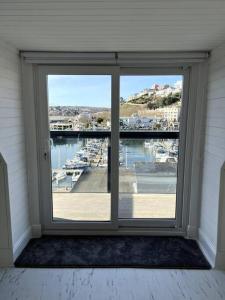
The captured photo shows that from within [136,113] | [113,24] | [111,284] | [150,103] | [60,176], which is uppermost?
[113,24]

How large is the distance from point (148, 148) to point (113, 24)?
1.58m

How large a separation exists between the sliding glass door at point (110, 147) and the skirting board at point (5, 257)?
0.69 meters

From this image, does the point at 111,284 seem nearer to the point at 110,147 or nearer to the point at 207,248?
the point at 207,248

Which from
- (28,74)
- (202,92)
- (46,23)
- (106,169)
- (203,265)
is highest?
(46,23)

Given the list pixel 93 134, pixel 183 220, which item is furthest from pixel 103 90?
pixel 183 220

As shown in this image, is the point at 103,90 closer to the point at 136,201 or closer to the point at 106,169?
the point at 106,169

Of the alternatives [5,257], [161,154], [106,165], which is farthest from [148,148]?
[5,257]

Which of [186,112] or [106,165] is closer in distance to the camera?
[186,112]

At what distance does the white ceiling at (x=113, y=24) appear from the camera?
5.06 feet

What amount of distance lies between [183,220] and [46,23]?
265 centimetres

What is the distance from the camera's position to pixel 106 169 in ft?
10.1

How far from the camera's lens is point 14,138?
102 inches

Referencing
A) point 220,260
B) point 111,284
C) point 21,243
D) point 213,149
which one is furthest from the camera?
point 21,243

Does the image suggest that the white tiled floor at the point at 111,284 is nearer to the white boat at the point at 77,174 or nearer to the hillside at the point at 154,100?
the white boat at the point at 77,174
